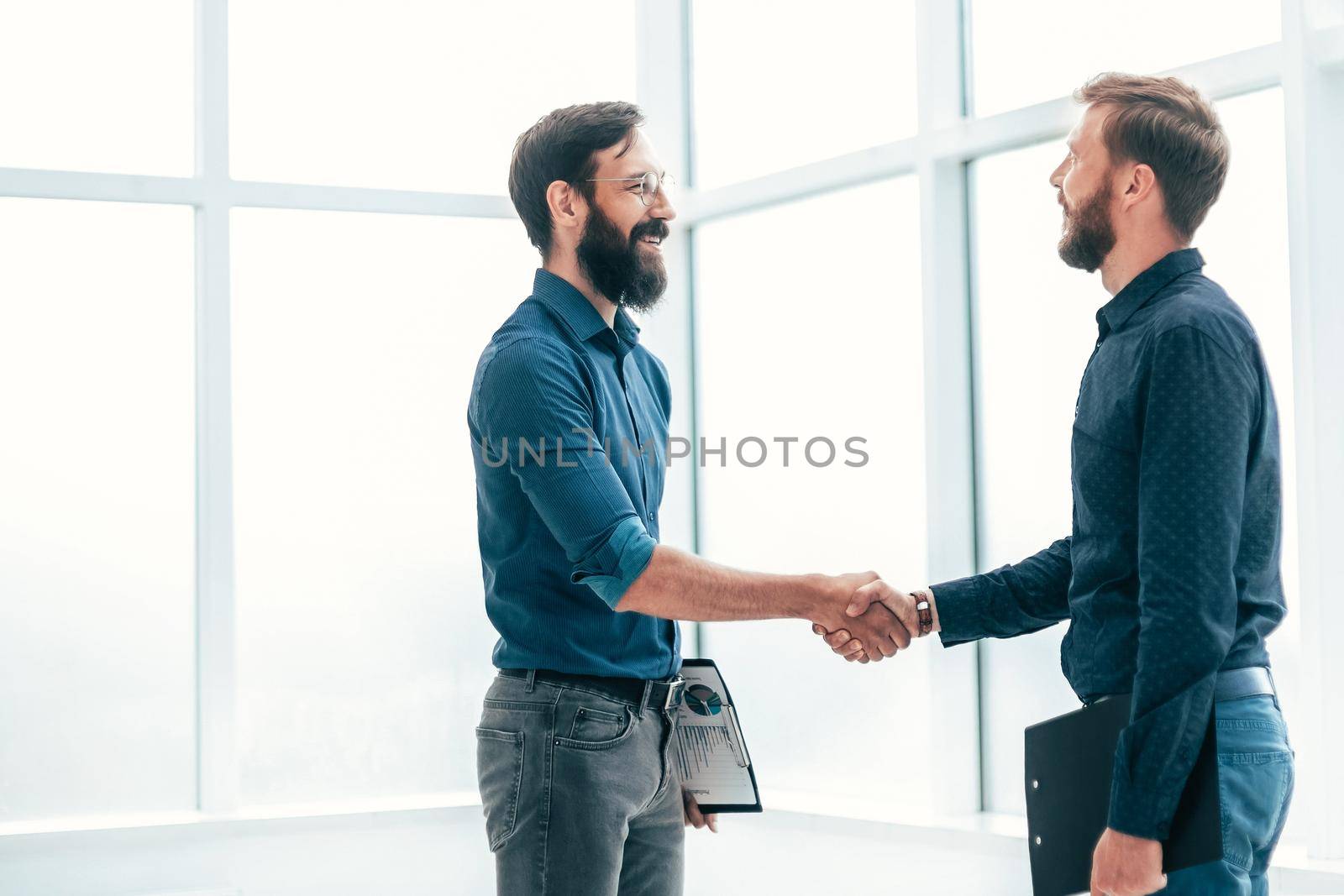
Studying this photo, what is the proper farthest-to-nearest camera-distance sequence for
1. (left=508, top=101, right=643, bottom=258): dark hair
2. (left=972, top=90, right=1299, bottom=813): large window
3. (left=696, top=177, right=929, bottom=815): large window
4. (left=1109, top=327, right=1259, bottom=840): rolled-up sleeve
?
(left=696, top=177, right=929, bottom=815): large window
(left=972, top=90, right=1299, bottom=813): large window
(left=508, top=101, right=643, bottom=258): dark hair
(left=1109, top=327, right=1259, bottom=840): rolled-up sleeve

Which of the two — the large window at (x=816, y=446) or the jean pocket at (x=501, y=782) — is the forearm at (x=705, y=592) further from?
the large window at (x=816, y=446)

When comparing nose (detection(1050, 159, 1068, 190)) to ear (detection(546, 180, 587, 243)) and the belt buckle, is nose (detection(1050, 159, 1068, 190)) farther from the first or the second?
the belt buckle

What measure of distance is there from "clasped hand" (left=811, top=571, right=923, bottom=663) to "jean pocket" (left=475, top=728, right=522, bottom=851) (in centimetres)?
64

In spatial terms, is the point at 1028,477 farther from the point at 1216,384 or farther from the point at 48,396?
the point at 48,396

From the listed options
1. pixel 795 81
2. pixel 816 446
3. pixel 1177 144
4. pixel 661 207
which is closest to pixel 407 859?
pixel 816 446

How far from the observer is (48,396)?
3.14 m

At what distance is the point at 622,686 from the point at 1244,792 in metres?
0.86

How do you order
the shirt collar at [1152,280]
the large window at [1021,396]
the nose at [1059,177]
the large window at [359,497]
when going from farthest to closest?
the large window at [359,497], the large window at [1021,396], the nose at [1059,177], the shirt collar at [1152,280]

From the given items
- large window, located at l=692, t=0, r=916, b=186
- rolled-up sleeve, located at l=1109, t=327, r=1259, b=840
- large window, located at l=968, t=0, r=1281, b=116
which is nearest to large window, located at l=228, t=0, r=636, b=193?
large window, located at l=692, t=0, r=916, b=186

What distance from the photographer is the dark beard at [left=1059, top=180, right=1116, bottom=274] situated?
1717 mm

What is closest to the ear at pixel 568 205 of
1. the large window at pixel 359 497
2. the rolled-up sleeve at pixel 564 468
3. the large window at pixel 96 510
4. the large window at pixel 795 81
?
the rolled-up sleeve at pixel 564 468

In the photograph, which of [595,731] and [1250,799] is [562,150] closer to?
[595,731]

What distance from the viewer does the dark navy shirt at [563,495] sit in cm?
178

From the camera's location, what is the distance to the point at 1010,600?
207cm
